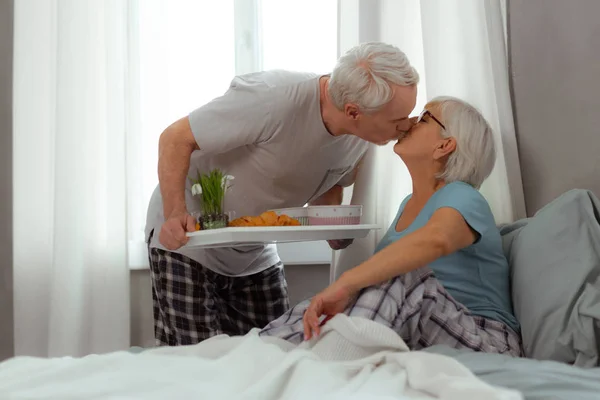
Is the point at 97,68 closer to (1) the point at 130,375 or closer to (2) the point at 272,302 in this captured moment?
(2) the point at 272,302

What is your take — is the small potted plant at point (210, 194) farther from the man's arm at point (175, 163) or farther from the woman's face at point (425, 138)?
the woman's face at point (425, 138)

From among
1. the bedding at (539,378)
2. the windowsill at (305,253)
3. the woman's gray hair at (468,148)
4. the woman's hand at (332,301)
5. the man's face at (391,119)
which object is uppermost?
the man's face at (391,119)

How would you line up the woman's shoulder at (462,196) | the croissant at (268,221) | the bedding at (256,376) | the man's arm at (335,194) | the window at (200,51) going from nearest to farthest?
the bedding at (256,376) → the woman's shoulder at (462,196) → the croissant at (268,221) → the man's arm at (335,194) → the window at (200,51)

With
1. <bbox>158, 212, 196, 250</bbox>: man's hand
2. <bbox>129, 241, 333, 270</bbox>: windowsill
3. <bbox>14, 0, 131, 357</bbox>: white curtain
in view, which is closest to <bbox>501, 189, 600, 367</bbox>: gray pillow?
<bbox>158, 212, 196, 250</bbox>: man's hand

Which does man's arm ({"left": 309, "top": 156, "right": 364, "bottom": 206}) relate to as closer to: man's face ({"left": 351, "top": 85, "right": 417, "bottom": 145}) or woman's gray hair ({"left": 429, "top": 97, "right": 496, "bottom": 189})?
man's face ({"left": 351, "top": 85, "right": 417, "bottom": 145})

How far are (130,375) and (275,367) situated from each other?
0.21m

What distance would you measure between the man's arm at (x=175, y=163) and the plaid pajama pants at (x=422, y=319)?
→ 0.47m

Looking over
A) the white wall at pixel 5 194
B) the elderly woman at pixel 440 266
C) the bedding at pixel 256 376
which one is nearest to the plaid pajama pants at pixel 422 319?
the elderly woman at pixel 440 266

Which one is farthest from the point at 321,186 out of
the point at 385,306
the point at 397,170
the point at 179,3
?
the point at 179,3

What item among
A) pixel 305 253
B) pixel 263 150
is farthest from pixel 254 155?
pixel 305 253

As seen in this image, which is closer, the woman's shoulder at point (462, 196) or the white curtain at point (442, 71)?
the woman's shoulder at point (462, 196)

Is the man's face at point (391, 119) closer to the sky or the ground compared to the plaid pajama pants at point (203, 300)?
closer to the sky

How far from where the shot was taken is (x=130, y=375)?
1.04m

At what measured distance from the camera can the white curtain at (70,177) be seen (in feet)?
8.02
